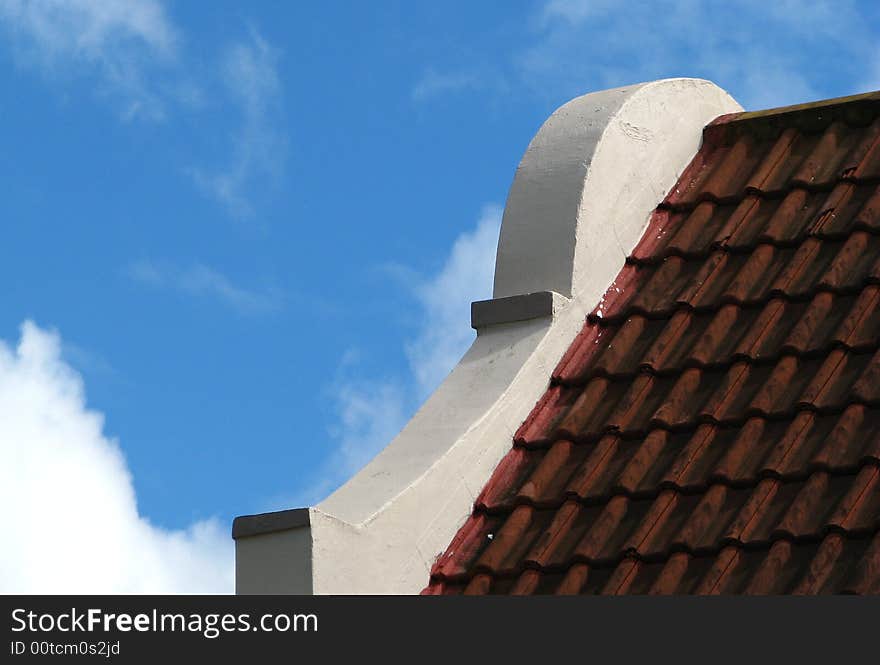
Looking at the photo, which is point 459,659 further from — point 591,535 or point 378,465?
point 378,465

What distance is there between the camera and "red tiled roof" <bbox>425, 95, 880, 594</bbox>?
5.74 m

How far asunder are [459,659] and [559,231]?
2.32 m

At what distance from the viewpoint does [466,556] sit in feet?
20.9

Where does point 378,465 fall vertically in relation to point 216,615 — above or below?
above

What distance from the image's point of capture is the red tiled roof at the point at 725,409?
574cm

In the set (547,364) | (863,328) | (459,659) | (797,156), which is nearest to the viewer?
(459,659)

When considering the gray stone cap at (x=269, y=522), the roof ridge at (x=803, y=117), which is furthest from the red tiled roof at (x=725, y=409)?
the gray stone cap at (x=269, y=522)

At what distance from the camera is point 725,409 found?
6.26m

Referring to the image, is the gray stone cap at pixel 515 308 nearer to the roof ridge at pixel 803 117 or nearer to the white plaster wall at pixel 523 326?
the white plaster wall at pixel 523 326

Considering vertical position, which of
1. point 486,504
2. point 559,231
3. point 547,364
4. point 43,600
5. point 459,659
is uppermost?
point 559,231

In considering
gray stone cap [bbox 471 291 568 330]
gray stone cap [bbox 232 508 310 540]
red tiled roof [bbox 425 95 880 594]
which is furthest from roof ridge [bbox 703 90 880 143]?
gray stone cap [bbox 232 508 310 540]

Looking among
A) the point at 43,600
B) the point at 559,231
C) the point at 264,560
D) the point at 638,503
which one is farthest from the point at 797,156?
the point at 43,600

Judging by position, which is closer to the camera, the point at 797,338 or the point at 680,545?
the point at 680,545

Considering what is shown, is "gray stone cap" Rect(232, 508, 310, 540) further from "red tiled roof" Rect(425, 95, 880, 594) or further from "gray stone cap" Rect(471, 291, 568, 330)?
"gray stone cap" Rect(471, 291, 568, 330)
